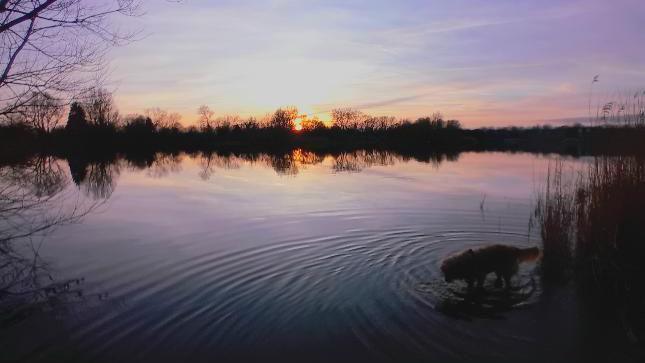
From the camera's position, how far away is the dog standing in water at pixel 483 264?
25.4 feet

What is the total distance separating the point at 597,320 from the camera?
677 centimetres

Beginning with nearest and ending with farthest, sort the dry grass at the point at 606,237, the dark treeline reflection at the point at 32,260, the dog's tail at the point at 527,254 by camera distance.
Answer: the dark treeline reflection at the point at 32,260 < the dry grass at the point at 606,237 < the dog's tail at the point at 527,254

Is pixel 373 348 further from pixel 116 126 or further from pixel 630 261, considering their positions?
pixel 116 126

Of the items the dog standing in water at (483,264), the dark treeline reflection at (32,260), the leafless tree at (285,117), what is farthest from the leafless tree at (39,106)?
the leafless tree at (285,117)

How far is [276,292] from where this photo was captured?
811cm

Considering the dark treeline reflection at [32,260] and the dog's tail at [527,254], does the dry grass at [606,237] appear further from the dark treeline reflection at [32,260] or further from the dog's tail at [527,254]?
the dark treeline reflection at [32,260]

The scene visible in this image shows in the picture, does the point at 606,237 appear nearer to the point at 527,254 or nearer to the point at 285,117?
the point at 527,254

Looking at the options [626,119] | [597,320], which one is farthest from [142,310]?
[626,119]

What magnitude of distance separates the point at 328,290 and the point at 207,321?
7.51 feet

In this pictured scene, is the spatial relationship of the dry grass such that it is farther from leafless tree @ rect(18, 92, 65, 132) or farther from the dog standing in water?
leafless tree @ rect(18, 92, 65, 132)

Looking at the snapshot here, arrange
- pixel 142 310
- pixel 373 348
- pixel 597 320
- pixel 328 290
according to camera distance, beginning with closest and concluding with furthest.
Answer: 1. pixel 373 348
2. pixel 597 320
3. pixel 142 310
4. pixel 328 290

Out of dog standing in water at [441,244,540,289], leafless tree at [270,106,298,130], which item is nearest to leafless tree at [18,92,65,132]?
dog standing in water at [441,244,540,289]

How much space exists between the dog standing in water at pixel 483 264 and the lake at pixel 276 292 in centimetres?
35

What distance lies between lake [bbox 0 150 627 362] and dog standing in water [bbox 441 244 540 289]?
0.35 meters
